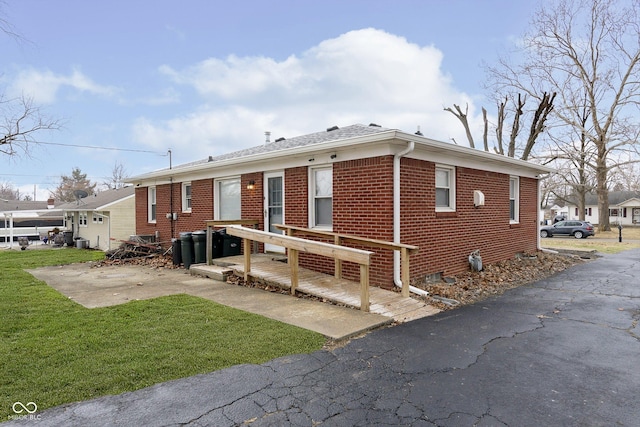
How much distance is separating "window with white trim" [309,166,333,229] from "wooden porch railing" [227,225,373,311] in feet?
5.68

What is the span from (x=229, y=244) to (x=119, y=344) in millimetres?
6003

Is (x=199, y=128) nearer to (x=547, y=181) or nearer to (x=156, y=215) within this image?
(x=156, y=215)

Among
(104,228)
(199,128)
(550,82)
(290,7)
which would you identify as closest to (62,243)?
(104,228)

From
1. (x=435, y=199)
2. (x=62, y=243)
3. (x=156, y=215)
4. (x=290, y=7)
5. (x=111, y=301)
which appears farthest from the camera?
(x=62, y=243)

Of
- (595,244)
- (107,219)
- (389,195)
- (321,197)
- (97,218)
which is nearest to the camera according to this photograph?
(389,195)

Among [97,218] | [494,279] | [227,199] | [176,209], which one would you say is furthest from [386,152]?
[97,218]

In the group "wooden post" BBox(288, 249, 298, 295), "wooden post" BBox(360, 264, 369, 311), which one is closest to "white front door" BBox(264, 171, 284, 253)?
"wooden post" BBox(288, 249, 298, 295)

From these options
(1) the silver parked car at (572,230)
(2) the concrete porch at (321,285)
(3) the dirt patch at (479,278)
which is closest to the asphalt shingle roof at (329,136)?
(2) the concrete porch at (321,285)

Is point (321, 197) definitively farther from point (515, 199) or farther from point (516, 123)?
point (516, 123)

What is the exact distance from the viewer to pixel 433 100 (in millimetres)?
28109

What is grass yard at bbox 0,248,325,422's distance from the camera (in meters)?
3.38

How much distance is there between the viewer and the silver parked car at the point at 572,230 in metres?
26.7

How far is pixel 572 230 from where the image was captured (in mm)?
27250

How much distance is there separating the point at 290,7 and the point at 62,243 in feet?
64.7
